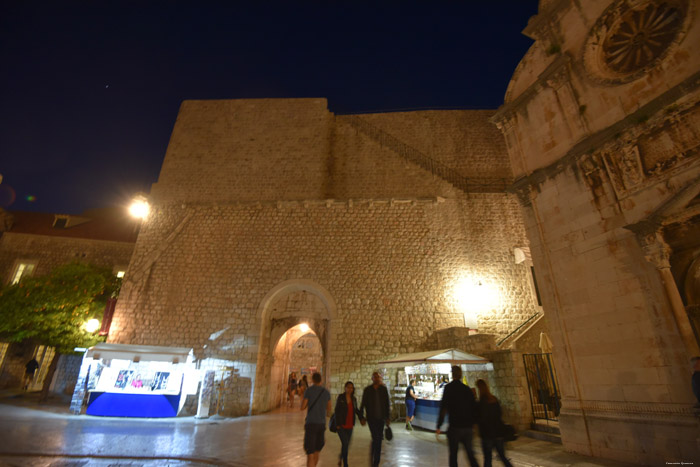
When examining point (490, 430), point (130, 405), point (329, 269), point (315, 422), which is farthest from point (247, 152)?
point (490, 430)

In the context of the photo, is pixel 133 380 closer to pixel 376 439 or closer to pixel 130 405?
pixel 130 405

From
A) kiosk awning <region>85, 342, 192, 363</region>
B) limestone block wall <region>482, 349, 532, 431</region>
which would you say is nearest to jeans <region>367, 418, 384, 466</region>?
limestone block wall <region>482, 349, 532, 431</region>

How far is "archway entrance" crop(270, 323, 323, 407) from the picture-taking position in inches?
519

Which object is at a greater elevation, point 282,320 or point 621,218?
point 621,218

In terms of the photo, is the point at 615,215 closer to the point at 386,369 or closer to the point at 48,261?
the point at 386,369

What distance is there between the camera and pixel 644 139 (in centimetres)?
551

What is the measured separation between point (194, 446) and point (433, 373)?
5.52 m

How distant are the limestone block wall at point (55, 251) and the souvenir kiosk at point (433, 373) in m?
16.6

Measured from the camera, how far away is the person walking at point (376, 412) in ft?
14.8

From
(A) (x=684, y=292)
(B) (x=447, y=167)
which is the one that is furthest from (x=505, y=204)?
(A) (x=684, y=292)

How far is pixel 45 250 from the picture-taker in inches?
687

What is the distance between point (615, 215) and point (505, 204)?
8.21m

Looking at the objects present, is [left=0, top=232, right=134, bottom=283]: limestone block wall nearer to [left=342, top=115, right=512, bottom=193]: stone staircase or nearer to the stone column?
[left=342, top=115, right=512, bottom=193]: stone staircase

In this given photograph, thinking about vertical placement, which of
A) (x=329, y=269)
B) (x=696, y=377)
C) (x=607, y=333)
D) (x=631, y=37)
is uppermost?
(x=631, y=37)
